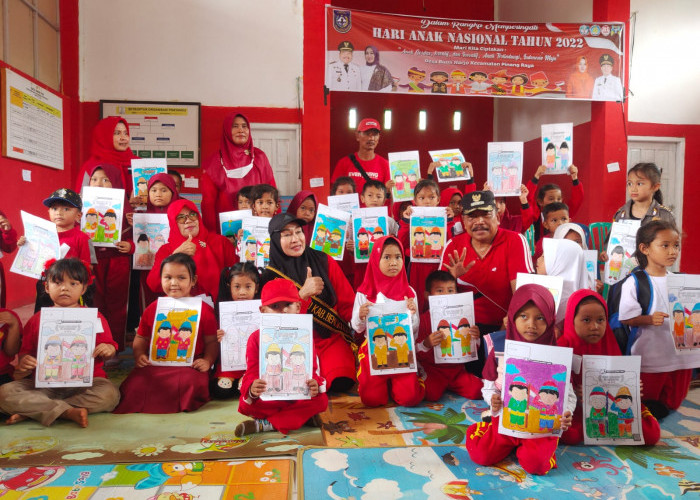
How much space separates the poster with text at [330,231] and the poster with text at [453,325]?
41.4 inches

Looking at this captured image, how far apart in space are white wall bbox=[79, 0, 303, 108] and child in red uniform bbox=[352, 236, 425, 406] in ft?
15.8

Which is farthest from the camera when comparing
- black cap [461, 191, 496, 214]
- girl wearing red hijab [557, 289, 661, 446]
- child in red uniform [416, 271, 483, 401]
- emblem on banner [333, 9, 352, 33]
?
emblem on banner [333, 9, 352, 33]

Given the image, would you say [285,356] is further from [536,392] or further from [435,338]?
[536,392]

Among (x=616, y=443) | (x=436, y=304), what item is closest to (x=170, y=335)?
(x=436, y=304)

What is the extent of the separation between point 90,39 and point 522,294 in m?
7.41

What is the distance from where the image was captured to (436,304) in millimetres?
3416

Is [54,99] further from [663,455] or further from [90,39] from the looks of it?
[663,455]

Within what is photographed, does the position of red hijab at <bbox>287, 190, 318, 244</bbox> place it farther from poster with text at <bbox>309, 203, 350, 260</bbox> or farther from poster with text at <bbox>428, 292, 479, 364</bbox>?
poster with text at <bbox>428, 292, 479, 364</bbox>

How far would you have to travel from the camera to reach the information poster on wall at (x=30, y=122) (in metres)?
5.74

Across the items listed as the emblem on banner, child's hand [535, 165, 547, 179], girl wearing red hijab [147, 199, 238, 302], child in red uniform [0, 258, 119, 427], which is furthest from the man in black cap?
child in red uniform [0, 258, 119, 427]

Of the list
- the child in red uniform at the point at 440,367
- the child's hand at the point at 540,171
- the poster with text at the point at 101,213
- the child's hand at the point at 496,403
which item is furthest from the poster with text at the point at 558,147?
the poster with text at the point at 101,213

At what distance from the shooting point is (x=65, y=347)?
2.97m

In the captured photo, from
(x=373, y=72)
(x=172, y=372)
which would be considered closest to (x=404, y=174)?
(x=373, y=72)

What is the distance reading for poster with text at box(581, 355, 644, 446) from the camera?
2.65 metres
